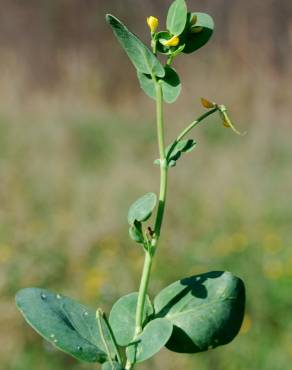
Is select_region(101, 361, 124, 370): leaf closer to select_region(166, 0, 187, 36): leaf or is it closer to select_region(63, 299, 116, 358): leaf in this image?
select_region(63, 299, 116, 358): leaf

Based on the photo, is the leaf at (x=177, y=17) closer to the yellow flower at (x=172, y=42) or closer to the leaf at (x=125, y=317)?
the yellow flower at (x=172, y=42)

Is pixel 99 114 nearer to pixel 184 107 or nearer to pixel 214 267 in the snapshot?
pixel 184 107

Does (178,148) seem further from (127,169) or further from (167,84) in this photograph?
(127,169)

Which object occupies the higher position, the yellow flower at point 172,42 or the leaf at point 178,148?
the yellow flower at point 172,42

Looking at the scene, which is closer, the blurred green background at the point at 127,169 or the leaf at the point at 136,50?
the leaf at the point at 136,50

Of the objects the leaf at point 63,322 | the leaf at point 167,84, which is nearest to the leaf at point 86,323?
the leaf at point 63,322

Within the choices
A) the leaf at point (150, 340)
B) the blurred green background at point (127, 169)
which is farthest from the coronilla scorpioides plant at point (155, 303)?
the blurred green background at point (127, 169)

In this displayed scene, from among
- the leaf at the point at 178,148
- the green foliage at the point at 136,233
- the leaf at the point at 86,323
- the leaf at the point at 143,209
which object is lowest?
the leaf at the point at 86,323

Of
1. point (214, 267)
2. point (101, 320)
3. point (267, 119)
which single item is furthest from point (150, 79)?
point (267, 119)
